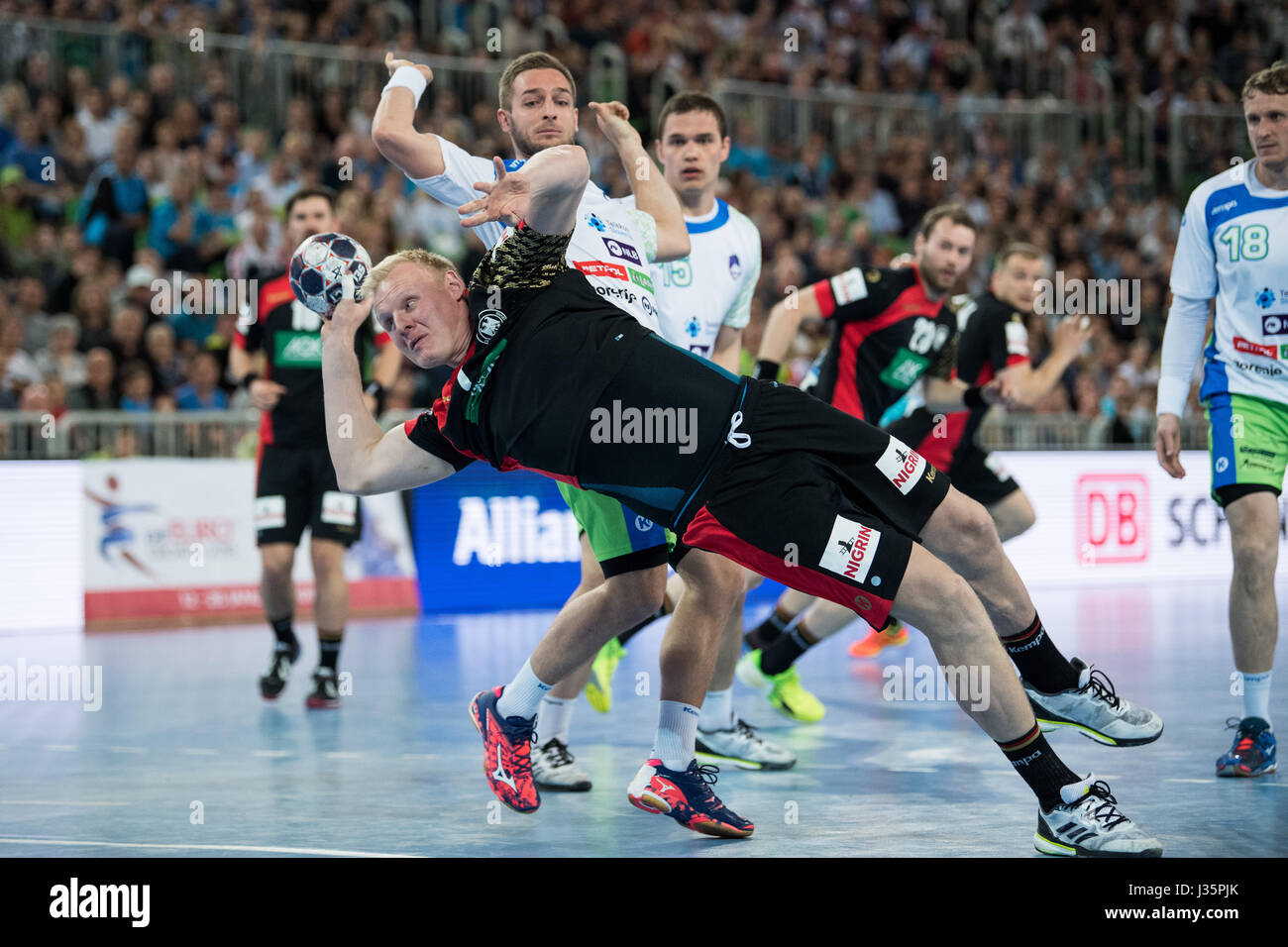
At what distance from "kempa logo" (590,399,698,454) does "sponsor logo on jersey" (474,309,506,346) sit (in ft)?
1.38

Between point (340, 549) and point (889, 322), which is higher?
point (889, 322)

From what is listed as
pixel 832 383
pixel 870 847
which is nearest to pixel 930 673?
pixel 832 383

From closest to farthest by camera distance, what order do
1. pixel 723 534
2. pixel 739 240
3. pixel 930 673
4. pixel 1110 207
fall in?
pixel 723 534, pixel 739 240, pixel 930 673, pixel 1110 207

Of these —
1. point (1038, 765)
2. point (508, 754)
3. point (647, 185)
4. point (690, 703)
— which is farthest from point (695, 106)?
point (1038, 765)

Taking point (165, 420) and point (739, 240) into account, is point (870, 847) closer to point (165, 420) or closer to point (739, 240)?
point (739, 240)

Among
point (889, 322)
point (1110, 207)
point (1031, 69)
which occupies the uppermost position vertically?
point (1031, 69)

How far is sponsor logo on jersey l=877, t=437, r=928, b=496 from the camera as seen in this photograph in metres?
3.92

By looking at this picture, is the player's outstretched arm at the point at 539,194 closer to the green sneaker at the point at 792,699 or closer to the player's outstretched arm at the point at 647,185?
the player's outstretched arm at the point at 647,185

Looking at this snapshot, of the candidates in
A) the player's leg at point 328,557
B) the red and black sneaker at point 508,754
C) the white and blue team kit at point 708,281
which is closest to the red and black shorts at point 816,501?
the red and black sneaker at point 508,754

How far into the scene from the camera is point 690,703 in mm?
4613

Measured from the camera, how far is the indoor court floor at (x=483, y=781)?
429cm

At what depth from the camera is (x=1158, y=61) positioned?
2095cm

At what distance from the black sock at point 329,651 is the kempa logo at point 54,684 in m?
1.16

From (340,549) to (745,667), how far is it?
2.30 m
